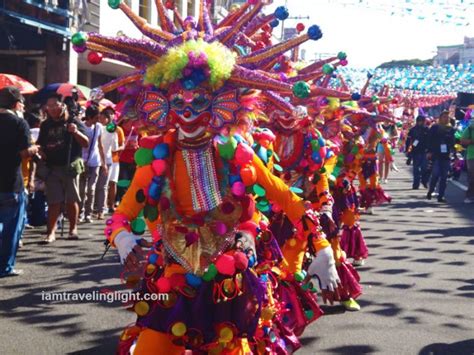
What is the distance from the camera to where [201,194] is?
3.94 meters

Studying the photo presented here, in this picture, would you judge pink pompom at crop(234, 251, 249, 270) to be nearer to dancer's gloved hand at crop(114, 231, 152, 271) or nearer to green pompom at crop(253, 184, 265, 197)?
green pompom at crop(253, 184, 265, 197)

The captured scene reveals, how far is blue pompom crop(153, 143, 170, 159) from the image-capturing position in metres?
3.98

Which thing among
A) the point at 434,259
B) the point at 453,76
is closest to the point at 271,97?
the point at 434,259

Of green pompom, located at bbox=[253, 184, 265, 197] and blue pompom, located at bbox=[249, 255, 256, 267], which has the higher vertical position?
green pompom, located at bbox=[253, 184, 265, 197]

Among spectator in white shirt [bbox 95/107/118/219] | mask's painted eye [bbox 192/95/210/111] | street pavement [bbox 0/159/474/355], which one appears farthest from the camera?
spectator in white shirt [bbox 95/107/118/219]

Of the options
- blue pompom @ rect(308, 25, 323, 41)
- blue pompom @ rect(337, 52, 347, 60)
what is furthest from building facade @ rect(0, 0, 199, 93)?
blue pompom @ rect(308, 25, 323, 41)

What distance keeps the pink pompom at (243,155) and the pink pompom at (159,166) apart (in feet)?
1.21

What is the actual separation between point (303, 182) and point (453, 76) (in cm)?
3613

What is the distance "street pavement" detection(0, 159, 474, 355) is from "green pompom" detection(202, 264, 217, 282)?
1.60 metres

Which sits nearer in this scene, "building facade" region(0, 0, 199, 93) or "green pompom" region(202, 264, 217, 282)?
"green pompom" region(202, 264, 217, 282)

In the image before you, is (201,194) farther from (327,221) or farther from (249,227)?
(327,221)

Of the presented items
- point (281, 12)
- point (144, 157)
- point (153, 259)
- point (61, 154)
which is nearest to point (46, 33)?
point (61, 154)

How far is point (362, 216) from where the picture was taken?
1358cm

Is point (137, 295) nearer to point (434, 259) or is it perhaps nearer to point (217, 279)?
point (217, 279)
